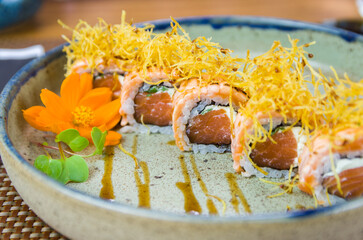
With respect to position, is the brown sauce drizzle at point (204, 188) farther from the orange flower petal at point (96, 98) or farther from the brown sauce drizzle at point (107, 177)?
the orange flower petal at point (96, 98)

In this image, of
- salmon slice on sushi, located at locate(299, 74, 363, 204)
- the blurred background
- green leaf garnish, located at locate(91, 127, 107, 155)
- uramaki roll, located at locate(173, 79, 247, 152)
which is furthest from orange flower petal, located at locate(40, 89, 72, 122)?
the blurred background

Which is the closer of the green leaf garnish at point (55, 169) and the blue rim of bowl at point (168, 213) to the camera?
the blue rim of bowl at point (168, 213)

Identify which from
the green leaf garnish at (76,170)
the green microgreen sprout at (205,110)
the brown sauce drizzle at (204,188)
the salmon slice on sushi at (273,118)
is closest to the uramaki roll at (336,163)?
the salmon slice on sushi at (273,118)

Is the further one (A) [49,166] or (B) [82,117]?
(B) [82,117]

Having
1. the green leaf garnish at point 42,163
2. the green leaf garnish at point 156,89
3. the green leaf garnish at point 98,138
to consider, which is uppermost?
the green leaf garnish at point 156,89

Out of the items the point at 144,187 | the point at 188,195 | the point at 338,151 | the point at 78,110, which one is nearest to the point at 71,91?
the point at 78,110

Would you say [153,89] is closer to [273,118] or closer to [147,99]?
[147,99]

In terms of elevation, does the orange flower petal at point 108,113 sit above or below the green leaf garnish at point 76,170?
above

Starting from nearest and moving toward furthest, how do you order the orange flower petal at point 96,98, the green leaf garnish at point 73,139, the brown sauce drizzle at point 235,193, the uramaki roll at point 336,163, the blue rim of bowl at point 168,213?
the blue rim of bowl at point 168,213 < the uramaki roll at point 336,163 < the brown sauce drizzle at point 235,193 < the green leaf garnish at point 73,139 < the orange flower petal at point 96,98
